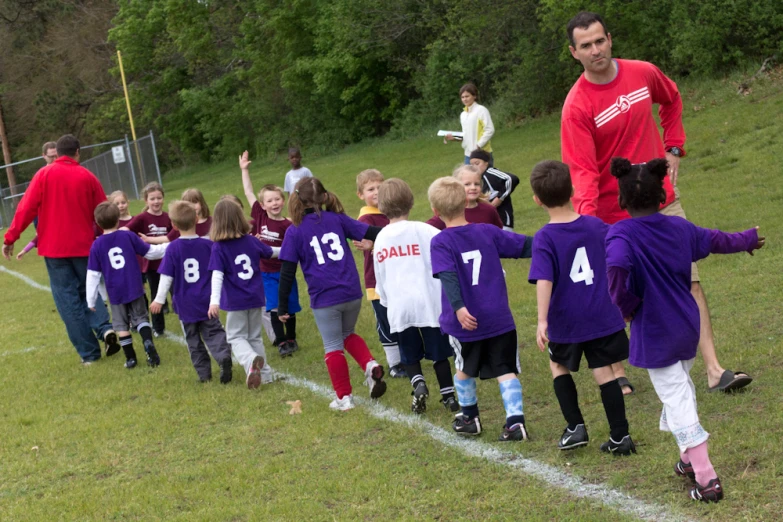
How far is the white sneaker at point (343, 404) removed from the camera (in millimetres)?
6650

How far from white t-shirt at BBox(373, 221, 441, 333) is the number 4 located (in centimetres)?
150

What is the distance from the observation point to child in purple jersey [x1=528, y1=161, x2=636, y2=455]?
4.87 meters

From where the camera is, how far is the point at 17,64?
5456 cm

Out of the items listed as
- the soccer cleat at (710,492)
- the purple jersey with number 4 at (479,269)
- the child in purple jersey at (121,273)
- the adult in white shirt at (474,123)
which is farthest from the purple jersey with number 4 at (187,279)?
the adult in white shirt at (474,123)

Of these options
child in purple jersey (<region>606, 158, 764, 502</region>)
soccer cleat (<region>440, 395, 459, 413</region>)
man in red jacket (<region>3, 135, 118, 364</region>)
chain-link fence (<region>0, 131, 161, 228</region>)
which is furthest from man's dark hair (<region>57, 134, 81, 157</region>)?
chain-link fence (<region>0, 131, 161, 228</region>)

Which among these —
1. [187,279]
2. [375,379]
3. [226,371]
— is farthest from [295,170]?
[375,379]

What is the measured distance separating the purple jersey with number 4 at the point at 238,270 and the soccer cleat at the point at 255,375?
0.48 metres

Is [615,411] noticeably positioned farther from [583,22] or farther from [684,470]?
[583,22]

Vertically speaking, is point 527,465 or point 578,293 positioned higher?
point 578,293

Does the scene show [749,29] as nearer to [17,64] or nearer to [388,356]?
[388,356]

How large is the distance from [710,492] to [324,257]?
3430mm

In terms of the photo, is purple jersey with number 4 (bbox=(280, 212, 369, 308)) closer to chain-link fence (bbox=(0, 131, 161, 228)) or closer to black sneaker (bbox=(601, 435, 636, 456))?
black sneaker (bbox=(601, 435, 636, 456))

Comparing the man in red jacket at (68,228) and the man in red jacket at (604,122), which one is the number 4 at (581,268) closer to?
the man in red jacket at (604,122)

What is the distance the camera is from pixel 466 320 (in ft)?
16.9
